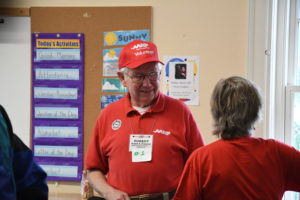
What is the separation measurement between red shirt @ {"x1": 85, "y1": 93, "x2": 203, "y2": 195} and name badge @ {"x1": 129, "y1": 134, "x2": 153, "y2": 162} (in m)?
0.02

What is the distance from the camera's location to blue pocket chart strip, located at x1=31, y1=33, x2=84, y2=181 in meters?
2.32

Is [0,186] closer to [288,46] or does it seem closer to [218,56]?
[218,56]

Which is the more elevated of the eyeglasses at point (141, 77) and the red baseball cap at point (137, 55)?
the red baseball cap at point (137, 55)

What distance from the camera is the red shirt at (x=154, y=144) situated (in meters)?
1.43

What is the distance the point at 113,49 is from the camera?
7.46ft

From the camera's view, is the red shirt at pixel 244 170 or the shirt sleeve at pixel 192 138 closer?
the red shirt at pixel 244 170

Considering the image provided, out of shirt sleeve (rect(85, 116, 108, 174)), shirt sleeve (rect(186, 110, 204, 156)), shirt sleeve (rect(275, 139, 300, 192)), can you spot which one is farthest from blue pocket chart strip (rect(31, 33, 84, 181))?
shirt sleeve (rect(275, 139, 300, 192))

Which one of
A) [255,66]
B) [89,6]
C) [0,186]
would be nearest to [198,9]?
[255,66]

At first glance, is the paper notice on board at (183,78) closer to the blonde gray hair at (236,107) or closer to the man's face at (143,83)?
the man's face at (143,83)

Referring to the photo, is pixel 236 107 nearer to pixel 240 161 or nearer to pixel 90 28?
pixel 240 161

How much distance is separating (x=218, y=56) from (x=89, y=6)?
1032 millimetres

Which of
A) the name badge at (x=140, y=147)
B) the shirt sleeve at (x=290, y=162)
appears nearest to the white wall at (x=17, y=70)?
the name badge at (x=140, y=147)

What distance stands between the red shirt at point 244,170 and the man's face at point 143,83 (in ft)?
1.62

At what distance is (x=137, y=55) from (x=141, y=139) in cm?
42
